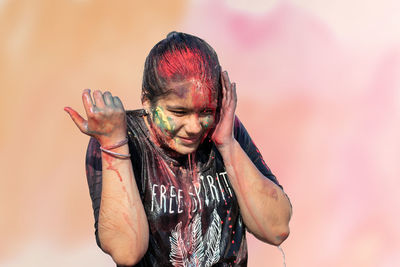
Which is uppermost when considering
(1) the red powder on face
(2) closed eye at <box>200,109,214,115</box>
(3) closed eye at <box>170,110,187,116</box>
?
(1) the red powder on face

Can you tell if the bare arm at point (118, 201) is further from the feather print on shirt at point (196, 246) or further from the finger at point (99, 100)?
the feather print on shirt at point (196, 246)

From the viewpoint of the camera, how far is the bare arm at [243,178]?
79.2 inches

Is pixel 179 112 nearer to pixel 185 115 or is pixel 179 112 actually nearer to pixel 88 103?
pixel 185 115

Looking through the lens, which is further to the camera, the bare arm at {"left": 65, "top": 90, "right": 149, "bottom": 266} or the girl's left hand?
the girl's left hand

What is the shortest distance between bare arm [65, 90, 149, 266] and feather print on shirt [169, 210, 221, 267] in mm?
146

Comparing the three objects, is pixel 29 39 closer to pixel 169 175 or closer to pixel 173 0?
pixel 173 0

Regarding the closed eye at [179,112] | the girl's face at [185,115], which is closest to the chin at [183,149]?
the girl's face at [185,115]

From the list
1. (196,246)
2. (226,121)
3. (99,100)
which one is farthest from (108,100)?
(196,246)

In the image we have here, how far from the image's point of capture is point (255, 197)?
2.02 meters

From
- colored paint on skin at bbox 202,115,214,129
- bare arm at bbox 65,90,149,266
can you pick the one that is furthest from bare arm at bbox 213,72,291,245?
bare arm at bbox 65,90,149,266

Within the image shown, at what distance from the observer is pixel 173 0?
3891 mm

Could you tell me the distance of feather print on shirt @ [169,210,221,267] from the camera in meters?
1.95

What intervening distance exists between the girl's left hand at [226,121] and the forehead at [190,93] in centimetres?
14

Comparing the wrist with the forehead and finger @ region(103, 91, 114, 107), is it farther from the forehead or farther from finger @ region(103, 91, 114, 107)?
finger @ region(103, 91, 114, 107)
